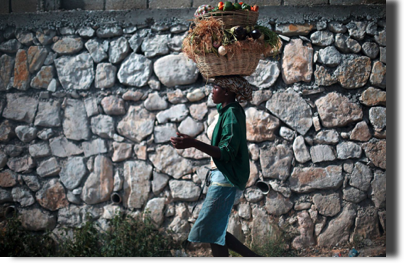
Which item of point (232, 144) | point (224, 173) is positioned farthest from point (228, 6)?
point (224, 173)

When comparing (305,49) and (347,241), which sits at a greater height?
(305,49)

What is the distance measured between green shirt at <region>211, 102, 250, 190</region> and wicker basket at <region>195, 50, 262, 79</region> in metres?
0.26

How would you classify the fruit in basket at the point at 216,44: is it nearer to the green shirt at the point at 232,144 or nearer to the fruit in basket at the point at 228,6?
the fruit in basket at the point at 228,6

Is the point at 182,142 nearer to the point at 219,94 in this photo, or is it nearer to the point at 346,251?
the point at 219,94

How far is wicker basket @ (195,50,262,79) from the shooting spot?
2.63 metres

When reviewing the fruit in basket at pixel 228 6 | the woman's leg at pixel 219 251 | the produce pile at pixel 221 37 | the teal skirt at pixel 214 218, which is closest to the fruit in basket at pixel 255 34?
the produce pile at pixel 221 37

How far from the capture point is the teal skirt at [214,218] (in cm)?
278

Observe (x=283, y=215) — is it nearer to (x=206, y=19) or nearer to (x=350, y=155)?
(x=350, y=155)

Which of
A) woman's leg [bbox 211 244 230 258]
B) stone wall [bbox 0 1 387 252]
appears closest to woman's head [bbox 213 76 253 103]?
stone wall [bbox 0 1 387 252]

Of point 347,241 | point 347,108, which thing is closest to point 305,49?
point 347,108

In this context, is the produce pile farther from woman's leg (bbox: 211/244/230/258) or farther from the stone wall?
woman's leg (bbox: 211/244/230/258)

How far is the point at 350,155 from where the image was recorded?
3.81 metres
